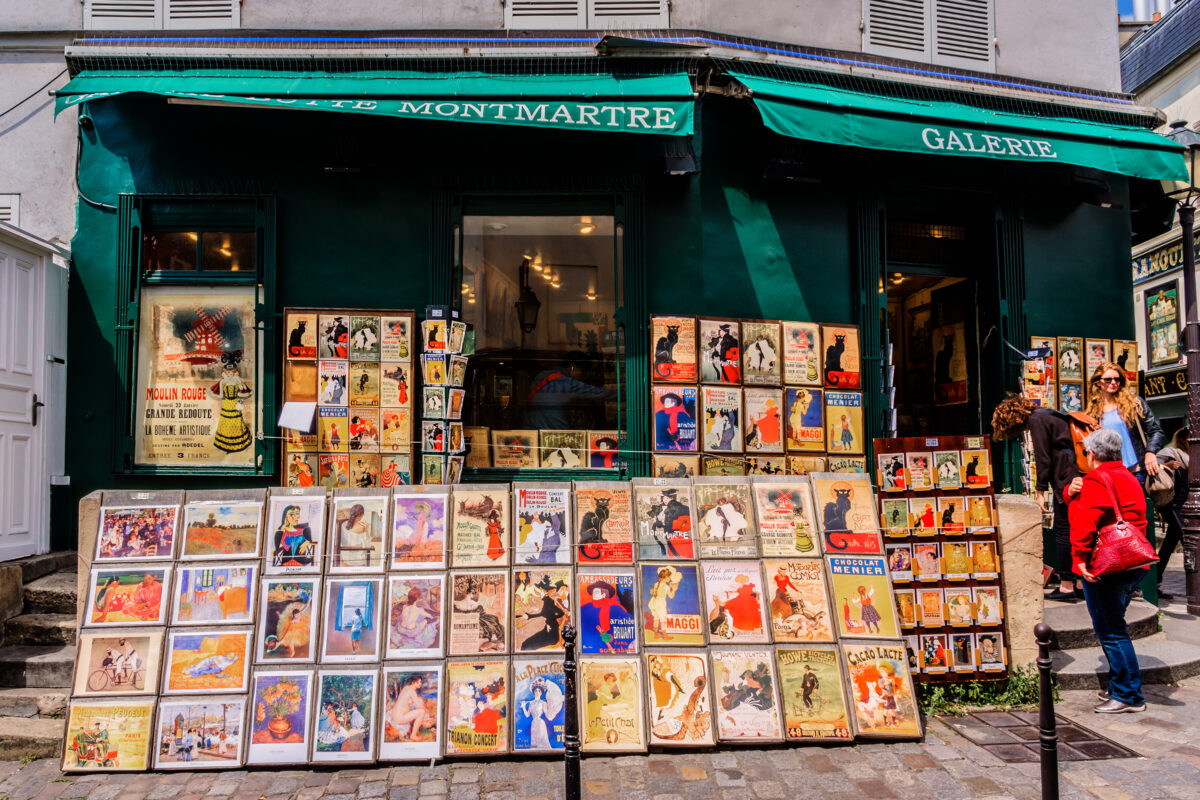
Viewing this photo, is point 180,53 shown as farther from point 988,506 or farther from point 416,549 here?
point 988,506

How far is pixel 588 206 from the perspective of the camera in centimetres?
739

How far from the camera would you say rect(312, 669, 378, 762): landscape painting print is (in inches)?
176

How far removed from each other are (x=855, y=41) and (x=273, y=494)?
7.36 metres

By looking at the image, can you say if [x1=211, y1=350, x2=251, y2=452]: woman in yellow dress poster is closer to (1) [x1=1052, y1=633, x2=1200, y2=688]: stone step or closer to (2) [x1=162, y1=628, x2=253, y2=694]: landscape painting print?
(2) [x1=162, y1=628, x2=253, y2=694]: landscape painting print

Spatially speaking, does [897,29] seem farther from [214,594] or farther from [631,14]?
[214,594]

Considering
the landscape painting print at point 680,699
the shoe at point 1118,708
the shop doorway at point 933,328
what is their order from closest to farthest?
the landscape painting print at point 680,699, the shoe at point 1118,708, the shop doorway at point 933,328

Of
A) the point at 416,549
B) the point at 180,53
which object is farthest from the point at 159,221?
the point at 416,549

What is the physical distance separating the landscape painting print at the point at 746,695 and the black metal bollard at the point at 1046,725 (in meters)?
1.47

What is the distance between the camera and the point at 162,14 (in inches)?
295

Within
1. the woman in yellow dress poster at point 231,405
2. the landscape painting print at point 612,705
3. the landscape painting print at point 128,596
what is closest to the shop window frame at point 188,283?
the woman in yellow dress poster at point 231,405

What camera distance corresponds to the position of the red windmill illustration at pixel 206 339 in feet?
23.6

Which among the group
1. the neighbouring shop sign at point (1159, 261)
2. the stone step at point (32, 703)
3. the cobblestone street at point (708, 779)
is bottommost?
the cobblestone street at point (708, 779)

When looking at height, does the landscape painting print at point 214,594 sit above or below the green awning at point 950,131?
below

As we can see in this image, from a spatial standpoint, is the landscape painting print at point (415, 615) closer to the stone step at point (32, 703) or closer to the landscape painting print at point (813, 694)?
the landscape painting print at point (813, 694)
